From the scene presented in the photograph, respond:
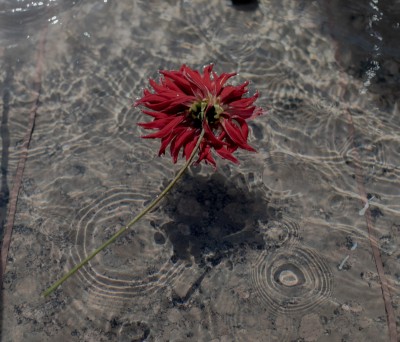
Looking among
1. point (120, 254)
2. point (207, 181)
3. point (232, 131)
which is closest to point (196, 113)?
point (232, 131)

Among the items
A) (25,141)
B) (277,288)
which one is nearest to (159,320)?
(277,288)

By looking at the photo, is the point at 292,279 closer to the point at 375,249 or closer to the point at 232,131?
the point at 375,249

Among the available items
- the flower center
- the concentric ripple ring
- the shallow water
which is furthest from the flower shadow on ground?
the flower center

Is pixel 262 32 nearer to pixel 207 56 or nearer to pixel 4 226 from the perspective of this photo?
pixel 207 56

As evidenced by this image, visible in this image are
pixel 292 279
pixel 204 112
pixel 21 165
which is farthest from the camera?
pixel 21 165

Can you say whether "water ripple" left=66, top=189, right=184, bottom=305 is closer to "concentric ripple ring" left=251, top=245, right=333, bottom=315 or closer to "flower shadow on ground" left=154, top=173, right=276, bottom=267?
"flower shadow on ground" left=154, top=173, right=276, bottom=267

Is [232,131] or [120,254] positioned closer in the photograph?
[232,131]

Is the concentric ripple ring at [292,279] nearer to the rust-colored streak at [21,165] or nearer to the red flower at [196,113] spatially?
the red flower at [196,113]

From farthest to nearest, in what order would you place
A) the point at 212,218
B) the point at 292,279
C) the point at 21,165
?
the point at 21,165
the point at 212,218
the point at 292,279
